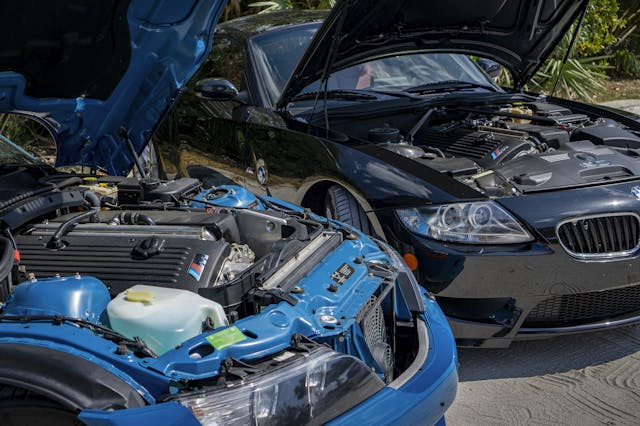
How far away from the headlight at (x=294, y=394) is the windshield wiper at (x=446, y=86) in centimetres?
322

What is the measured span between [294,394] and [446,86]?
A: 3629mm

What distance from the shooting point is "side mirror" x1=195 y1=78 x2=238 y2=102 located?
16.2 feet

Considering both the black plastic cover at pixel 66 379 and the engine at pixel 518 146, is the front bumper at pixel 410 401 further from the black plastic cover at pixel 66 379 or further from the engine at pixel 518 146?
the engine at pixel 518 146

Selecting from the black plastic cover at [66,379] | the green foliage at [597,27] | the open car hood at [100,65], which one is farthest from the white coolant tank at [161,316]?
the green foliage at [597,27]

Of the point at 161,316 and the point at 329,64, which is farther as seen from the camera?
the point at 329,64

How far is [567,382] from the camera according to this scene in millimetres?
3766

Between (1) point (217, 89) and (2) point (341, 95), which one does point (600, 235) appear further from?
(1) point (217, 89)

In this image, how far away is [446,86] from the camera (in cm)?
548

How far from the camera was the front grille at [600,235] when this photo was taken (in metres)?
3.70

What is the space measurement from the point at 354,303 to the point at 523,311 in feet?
4.16

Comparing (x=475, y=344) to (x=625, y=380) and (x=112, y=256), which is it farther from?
(x=112, y=256)

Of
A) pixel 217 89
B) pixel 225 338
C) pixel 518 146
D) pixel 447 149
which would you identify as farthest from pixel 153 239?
pixel 518 146

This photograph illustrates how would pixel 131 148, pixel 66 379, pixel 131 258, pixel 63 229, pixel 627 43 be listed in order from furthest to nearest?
pixel 627 43, pixel 131 148, pixel 63 229, pixel 131 258, pixel 66 379

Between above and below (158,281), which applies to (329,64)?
above
